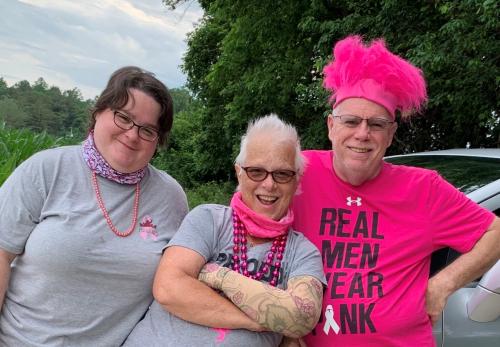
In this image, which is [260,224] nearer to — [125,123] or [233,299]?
[233,299]

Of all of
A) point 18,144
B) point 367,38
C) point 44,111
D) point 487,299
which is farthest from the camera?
point 44,111

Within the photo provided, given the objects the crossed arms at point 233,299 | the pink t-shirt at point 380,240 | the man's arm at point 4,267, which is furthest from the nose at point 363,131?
the man's arm at point 4,267

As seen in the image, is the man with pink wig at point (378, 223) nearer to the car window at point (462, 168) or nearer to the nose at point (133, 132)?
the car window at point (462, 168)

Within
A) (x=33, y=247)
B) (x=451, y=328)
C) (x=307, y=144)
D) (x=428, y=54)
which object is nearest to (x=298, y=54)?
(x=307, y=144)

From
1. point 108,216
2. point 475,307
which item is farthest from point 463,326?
point 108,216

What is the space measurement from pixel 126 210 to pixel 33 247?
371 mm

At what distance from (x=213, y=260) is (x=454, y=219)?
3.62ft

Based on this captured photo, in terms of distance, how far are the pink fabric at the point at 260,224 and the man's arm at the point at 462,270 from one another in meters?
0.74

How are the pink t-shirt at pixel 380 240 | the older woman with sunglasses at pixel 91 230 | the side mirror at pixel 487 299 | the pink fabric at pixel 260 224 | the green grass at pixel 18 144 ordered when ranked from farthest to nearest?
1. the green grass at pixel 18 144
2. the side mirror at pixel 487 299
3. the pink t-shirt at pixel 380 240
4. the pink fabric at pixel 260 224
5. the older woman with sunglasses at pixel 91 230

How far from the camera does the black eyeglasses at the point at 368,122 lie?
2.22 metres

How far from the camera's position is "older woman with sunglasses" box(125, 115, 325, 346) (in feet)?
6.08

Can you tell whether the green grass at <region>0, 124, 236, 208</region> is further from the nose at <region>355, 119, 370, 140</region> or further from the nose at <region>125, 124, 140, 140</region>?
the nose at <region>355, 119, 370, 140</region>

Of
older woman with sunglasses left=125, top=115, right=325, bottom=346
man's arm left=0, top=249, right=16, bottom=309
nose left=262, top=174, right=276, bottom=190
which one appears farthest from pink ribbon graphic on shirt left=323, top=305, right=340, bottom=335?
man's arm left=0, top=249, right=16, bottom=309

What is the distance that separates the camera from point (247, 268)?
1991mm
